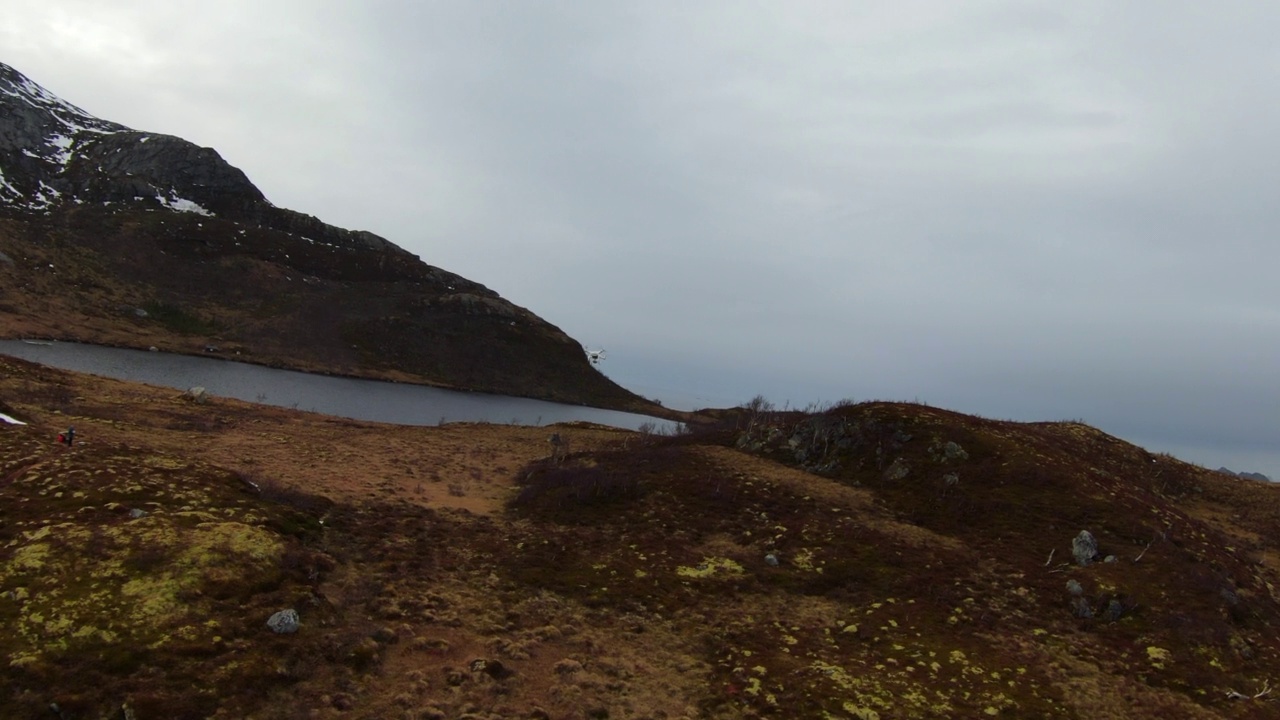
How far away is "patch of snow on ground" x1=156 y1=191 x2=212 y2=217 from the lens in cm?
15000

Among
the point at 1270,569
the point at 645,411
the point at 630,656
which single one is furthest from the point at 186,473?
the point at 645,411

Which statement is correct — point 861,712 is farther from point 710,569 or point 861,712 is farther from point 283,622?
point 283,622

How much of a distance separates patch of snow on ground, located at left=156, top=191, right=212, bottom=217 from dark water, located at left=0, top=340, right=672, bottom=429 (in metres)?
84.4

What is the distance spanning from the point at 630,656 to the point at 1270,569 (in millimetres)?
31176

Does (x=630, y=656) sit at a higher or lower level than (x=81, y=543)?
lower

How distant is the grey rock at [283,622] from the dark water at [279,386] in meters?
43.9

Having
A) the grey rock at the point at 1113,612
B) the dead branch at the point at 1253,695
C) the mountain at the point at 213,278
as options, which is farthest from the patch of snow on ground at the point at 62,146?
the dead branch at the point at 1253,695

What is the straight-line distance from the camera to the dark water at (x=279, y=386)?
66188 millimetres

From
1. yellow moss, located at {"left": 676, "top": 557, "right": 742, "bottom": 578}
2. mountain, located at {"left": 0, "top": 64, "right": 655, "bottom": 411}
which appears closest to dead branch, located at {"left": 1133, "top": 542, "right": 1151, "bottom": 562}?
yellow moss, located at {"left": 676, "top": 557, "right": 742, "bottom": 578}

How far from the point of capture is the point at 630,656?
1578 cm

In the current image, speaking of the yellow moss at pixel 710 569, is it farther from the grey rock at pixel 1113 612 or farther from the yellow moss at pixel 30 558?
the yellow moss at pixel 30 558

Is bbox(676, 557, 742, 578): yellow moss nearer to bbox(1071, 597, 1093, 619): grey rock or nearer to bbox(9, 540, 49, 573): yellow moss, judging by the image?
bbox(1071, 597, 1093, 619): grey rock

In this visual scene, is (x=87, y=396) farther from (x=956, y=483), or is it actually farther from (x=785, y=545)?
(x=956, y=483)

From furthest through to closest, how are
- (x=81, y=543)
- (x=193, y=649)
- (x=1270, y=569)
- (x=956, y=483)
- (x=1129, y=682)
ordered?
(x=956, y=483) < (x=1270, y=569) < (x=1129, y=682) < (x=81, y=543) < (x=193, y=649)
